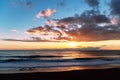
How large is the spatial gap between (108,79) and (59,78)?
3.49 m

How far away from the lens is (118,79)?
18.0 meters

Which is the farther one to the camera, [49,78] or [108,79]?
[49,78]

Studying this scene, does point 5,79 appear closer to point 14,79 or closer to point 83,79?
point 14,79

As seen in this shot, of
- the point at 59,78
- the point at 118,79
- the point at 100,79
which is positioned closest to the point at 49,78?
the point at 59,78

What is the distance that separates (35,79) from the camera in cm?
1845

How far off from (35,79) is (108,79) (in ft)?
16.6

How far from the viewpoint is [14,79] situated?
18094 millimetres

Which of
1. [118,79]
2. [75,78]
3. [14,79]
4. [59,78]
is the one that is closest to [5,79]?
[14,79]

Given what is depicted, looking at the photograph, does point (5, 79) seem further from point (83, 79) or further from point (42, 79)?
point (83, 79)

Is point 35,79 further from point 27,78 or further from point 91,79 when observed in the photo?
point 91,79

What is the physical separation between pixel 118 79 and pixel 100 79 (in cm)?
129

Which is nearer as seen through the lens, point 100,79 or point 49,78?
point 100,79

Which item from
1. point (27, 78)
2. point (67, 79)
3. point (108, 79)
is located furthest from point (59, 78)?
point (108, 79)

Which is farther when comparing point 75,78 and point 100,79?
point 75,78
